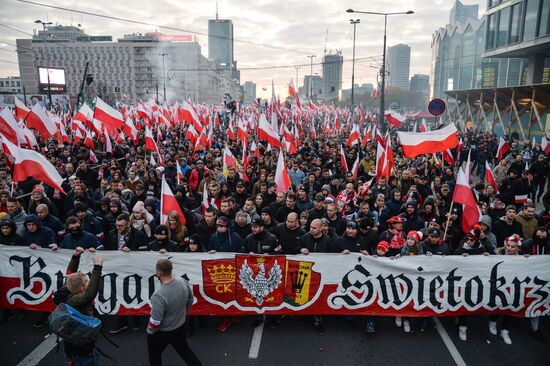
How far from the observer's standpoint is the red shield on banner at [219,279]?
5.38 m

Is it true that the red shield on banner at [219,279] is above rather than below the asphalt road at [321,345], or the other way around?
above

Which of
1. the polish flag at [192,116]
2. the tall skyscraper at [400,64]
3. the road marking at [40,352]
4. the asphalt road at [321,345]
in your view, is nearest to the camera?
the road marking at [40,352]

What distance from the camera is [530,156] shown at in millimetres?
15031

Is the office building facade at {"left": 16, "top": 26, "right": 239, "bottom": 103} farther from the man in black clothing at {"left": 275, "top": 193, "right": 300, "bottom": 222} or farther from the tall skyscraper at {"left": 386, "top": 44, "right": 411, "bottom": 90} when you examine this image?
the man in black clothing at {"left": 275, "top": 193, "right": 300, "bottom": 222}

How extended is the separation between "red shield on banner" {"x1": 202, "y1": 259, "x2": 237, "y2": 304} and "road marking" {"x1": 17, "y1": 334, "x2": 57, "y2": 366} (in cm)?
208

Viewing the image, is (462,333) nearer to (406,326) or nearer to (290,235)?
(406,326)

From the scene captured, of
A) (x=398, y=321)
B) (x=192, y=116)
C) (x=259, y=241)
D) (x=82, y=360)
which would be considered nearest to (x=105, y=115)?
(x=192, y=116)

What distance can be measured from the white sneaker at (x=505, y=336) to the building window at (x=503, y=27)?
32973 millimetres

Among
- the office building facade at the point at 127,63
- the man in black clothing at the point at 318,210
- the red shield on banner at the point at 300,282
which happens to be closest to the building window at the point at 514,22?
the man in black clothing at the point at 318,210

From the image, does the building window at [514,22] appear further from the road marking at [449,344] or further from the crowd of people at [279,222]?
the road marking at [449,344]

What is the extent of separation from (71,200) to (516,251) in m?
8.34

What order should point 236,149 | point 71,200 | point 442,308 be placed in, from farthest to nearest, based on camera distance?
point 236,149 < point 71,200 < point 442,308

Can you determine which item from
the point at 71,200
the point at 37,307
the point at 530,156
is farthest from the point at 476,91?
the point at 37,307

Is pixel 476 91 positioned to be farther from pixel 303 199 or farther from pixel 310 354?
pixel 310 354
